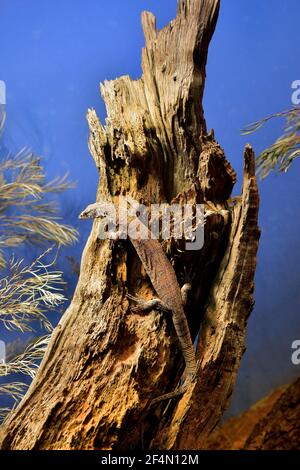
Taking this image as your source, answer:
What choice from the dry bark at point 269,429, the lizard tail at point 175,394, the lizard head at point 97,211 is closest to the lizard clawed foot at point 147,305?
the lizard tail at point 175,394

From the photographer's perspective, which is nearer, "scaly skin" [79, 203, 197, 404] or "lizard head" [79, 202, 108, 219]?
"scaly skin" [79, 203, 197, 404]

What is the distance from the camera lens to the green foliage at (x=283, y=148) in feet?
11.9

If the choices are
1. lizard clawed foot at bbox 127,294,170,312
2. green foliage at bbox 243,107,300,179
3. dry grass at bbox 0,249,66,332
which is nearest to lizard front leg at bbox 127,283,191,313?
lizard clawed foot at bbox 127,294,170,312

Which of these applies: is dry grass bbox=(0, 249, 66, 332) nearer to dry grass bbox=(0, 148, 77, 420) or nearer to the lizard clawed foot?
dry grass bbox=(0, 148, 77, 420)

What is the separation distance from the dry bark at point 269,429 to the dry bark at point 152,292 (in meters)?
0.54

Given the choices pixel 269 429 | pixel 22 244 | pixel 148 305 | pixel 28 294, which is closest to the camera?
pixel 269 429

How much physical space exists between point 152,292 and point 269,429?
1.13m

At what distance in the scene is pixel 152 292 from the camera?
8.98 feet

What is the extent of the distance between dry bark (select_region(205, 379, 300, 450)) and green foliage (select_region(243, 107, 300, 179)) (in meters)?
2.17

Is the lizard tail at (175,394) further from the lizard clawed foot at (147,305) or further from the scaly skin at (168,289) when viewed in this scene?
the lizard clawed foot at (147,305)

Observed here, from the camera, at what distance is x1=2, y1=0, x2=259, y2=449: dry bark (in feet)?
7.91

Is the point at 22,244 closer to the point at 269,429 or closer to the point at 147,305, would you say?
the point at 147,305

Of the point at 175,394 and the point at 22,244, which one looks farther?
the point at 22,244

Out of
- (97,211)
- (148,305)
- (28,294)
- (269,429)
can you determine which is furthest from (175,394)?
(28,294)
